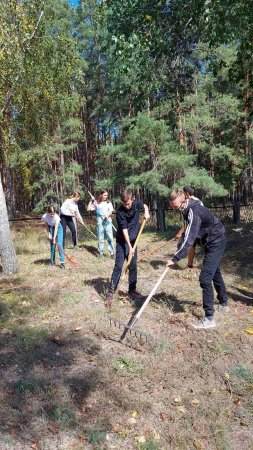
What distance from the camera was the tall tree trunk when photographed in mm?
7574

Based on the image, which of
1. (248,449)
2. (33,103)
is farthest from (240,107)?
(248,449)

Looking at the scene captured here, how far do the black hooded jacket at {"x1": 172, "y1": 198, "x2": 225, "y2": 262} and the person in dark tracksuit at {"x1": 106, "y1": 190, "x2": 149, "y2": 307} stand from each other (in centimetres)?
111

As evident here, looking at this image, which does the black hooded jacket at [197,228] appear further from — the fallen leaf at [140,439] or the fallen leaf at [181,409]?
the fallen leaf at [140,439]

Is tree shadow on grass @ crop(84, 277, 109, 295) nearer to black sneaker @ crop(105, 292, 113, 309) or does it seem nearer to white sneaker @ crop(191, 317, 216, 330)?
black sneaker @ crop(105, 292, 113, 309)

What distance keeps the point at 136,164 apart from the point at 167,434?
11271 mm

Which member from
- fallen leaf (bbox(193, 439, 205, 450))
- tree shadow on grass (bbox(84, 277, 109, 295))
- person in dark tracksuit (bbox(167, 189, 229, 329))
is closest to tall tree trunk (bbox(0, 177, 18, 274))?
tree shadow on grass (bbox(84, 277, 109, 295))

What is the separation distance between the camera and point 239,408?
3.52 meters

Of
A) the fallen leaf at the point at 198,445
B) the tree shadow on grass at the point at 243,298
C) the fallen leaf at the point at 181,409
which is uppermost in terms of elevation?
the fallen leaf at the point at 181,409

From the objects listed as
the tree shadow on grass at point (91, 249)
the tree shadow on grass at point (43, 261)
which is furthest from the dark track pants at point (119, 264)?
the tree shadow on grass at point (91, 249)

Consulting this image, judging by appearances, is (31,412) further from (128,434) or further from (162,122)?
(162,122)

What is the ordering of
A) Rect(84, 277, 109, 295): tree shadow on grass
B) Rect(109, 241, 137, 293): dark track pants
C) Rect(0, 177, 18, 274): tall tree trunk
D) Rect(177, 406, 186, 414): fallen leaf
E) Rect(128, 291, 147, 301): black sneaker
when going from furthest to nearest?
1. Rect(0, 177, 18, 274): tall tree trunk
2. Rect(84, 277, 109, 295): tree shadow on grass
3. Rect(128, 291, 147, 301): black sneaker
4. Rect(109, 241, 137, 293): dark track pants
5. Rect(177, 406, 186, 414): fallen leaf

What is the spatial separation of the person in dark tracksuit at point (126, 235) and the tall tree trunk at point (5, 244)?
9.32 feet

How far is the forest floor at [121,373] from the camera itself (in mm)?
3191

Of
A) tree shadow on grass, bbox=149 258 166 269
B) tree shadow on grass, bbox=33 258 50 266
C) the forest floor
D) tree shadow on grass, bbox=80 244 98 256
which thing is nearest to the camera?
the forest floor
